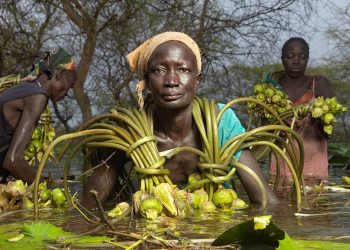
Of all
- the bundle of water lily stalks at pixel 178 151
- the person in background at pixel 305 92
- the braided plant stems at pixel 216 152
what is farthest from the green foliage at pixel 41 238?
the person in background at pixel 305 92

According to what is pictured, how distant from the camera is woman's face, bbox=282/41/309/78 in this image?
24.6 feet

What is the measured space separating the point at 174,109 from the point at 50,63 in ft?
7.92

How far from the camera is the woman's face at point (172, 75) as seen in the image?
3.58 m

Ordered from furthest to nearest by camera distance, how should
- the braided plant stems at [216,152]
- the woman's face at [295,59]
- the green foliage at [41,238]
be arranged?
the woman's face at [295,59]
the braided plant stems at [216,152]
the green foliage at [41,238]

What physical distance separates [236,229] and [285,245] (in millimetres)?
142

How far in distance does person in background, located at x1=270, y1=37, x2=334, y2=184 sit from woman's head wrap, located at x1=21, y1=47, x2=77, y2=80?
7.80ft

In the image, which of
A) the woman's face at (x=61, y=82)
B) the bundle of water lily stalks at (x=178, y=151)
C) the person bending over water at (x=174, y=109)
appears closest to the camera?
the bundle of water lily stalks at (x=178, y=151)

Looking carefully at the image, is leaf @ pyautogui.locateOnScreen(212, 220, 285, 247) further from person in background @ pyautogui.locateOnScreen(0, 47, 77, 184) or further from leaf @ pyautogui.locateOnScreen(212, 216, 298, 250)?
person in background @ pyautogui.locateOnScreen(0, 47, 77, 184)

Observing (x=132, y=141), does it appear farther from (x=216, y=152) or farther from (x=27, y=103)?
(x=27, y=103)

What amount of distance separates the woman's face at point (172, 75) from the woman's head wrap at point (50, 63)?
2.27 m

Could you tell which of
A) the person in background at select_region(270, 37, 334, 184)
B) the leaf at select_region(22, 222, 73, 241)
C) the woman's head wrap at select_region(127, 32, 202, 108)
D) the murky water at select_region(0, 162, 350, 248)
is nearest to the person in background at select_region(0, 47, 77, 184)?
the murky water at select_region(0, 162, 350, 248)

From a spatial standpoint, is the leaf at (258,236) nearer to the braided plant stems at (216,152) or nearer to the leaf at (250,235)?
the leaf at (250,235)

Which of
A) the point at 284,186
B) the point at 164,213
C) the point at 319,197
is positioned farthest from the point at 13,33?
the point at 164,213

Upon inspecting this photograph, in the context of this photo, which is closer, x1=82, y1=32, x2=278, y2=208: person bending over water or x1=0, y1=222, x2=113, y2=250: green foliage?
x1=0, y1=222, x2=113, y2=250: green foliage
